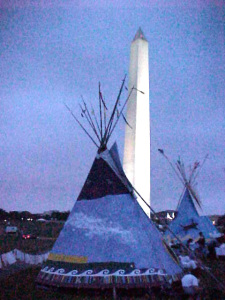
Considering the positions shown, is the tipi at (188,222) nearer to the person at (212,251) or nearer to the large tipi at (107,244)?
the person at (212,251)

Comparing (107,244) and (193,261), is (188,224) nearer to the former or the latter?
(193,261)

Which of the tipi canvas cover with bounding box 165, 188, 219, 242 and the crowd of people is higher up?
the tipi canvas cover with bounding box 165, 188, 219, 242

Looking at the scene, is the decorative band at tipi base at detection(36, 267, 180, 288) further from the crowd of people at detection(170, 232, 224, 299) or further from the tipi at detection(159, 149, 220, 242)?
the tipi at detection(159, 149, 220, 242)

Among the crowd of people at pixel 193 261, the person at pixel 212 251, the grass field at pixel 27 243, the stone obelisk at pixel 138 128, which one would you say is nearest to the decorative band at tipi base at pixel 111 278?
the crowd of people at pixel 193 261

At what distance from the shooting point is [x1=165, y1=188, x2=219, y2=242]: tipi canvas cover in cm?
1463

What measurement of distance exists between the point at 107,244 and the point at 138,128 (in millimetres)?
9597

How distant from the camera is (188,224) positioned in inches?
589

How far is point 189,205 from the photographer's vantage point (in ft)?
52.3

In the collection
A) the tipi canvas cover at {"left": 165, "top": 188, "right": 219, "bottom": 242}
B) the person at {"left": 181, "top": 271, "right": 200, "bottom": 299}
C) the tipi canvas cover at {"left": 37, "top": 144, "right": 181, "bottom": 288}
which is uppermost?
the tipi canvas cover at {"left": 165, "top": 188, "right": 219, "bottom": 242}

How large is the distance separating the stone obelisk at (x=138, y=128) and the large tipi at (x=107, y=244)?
700 centimetres

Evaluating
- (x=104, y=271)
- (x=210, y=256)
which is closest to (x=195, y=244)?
(x=210, y=256)

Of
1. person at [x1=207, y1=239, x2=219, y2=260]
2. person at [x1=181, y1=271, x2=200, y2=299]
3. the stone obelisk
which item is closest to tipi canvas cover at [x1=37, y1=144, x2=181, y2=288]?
person at [x1=181, y1=271, x2=200, y2=299]

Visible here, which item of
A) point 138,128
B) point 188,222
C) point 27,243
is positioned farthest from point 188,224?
point 27,243

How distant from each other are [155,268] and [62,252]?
238cm
